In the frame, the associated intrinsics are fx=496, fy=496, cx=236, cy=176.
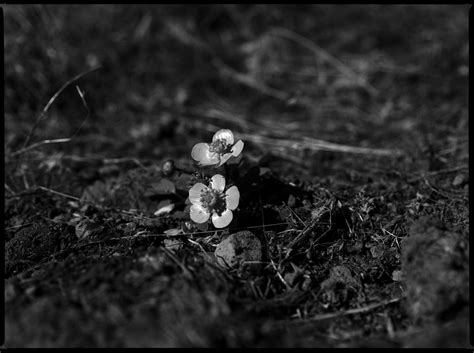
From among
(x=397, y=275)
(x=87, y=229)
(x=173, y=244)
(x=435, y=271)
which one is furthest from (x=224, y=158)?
(x=435, y=271)

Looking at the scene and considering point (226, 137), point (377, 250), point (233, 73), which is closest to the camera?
point (377, 250)

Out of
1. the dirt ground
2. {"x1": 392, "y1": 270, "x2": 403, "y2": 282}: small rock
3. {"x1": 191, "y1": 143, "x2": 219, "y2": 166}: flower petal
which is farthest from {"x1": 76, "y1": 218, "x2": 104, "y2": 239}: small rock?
{"x1": 392, "y1": 270, "x2": 403, "y2": 282}: small rock

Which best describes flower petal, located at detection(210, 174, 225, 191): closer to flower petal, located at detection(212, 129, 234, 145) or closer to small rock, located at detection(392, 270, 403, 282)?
flower petal, located at detection(212, 129, 234, 145)

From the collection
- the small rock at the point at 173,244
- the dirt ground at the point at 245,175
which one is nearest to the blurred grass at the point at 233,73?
the dirt ground at the point at 245,175

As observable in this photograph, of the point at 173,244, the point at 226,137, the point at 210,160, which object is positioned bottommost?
the point at 173,244

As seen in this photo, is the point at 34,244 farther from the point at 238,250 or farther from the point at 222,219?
the point at 238,250

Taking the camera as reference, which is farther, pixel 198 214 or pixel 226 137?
pixel 226 137

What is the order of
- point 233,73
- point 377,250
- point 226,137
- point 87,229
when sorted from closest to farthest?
point 377,250 → point 87,229 → point 226,137 → point 233,73
